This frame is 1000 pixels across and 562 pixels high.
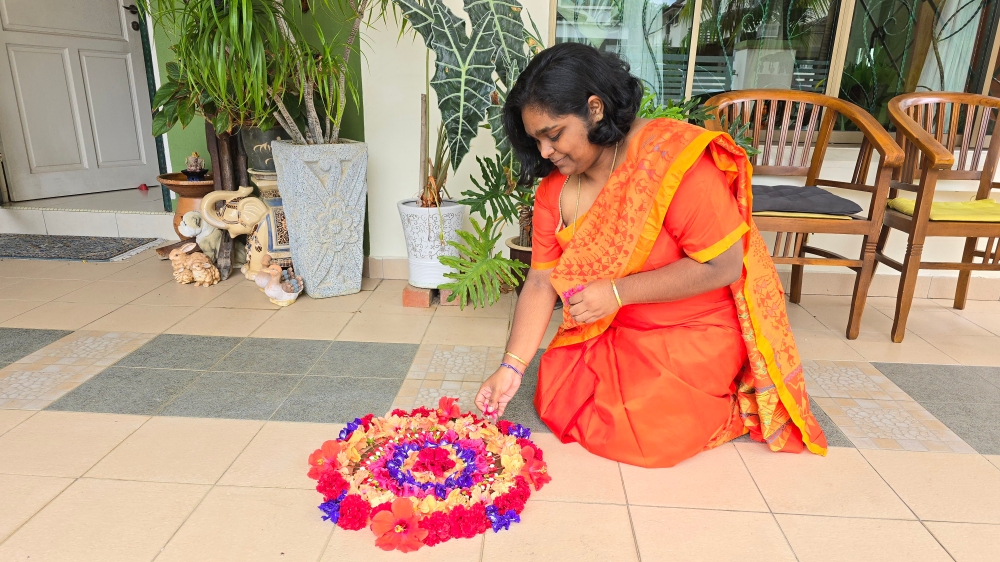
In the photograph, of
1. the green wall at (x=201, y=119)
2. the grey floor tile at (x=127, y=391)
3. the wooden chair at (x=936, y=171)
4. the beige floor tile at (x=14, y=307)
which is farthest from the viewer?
the green wall at (x=201, y=119)

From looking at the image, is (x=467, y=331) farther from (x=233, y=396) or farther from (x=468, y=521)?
(x=468, y=521)

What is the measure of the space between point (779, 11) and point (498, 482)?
2.42m

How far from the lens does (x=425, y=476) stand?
1.26 m

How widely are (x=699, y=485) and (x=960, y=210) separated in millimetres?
1612

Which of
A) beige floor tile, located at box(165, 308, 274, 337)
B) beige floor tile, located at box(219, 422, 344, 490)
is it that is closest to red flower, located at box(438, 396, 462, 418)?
beige floor tile, located at box(219, 422, 344, 490)

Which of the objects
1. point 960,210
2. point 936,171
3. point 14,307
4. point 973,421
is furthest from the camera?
point 14,307

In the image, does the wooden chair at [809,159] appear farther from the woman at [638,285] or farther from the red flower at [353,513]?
the red flower at [353,513]

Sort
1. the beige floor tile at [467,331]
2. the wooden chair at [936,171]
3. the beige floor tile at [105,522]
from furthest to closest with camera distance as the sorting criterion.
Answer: the beige floor tile at [467,331], the wooden chair at [936,171], the beige floor tile at [105,522]

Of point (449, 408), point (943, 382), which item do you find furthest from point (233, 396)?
point (943, 382)

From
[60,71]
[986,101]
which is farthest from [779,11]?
[60,71]

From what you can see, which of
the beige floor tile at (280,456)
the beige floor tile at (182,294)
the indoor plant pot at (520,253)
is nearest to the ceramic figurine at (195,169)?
the beige floor tile at (182,294)

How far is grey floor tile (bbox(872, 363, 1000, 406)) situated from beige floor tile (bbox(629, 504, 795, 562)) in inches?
36.5

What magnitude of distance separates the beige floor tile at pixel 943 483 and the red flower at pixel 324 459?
1.24m

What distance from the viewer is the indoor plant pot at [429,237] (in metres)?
2.46
